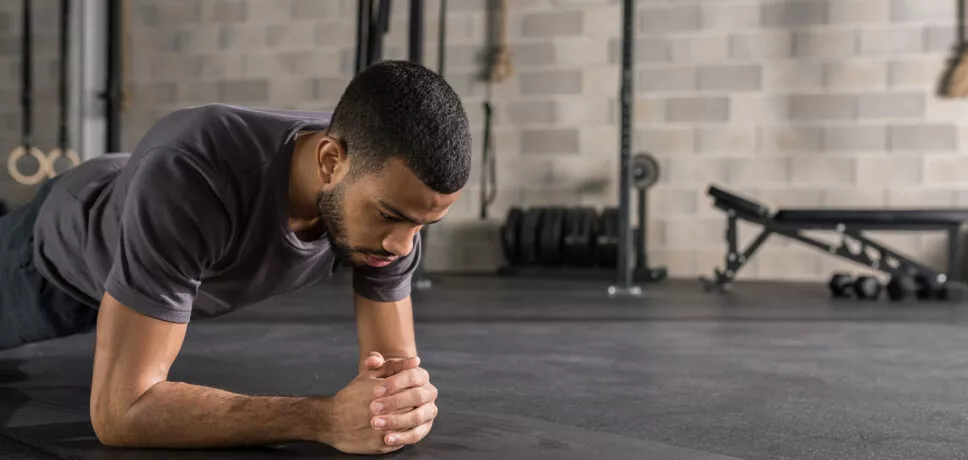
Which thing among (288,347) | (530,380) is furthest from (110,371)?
(288,347)

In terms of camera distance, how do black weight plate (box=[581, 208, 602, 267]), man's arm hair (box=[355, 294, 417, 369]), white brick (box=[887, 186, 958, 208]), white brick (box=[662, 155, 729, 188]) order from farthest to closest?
white brick (box=[662, 155, 729, 188]) < black weight plate (box=[581, 208, 602, 267]) < white brick (box=[887, 186, 958, 208]) < man's arm hair (box=[355, 294, 417, 369])

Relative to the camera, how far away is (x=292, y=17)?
685cm

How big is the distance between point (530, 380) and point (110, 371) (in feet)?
3.98

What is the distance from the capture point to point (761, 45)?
5957 mm

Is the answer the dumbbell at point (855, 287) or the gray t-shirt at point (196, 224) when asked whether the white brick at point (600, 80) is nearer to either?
the dumbbell at point (855, 287)

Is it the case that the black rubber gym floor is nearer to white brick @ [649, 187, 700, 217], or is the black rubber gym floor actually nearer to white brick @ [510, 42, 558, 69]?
white brick @ [649, 187, 700, 217]

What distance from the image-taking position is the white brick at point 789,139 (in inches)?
231

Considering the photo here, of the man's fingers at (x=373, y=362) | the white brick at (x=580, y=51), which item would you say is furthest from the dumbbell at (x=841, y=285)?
the man's fingers at (x=373, y=362)

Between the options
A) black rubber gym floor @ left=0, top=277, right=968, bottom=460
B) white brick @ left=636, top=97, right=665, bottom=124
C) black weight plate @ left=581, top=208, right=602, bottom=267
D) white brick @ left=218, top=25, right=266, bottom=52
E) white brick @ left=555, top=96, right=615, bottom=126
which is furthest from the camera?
white brick @ left=218, top=25, right=266, bottom=52

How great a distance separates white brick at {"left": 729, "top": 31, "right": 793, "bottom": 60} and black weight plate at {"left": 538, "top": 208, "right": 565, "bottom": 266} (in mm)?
1533

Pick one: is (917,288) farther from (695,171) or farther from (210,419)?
(210,419)

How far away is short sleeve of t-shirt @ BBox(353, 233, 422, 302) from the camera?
1.72 metres

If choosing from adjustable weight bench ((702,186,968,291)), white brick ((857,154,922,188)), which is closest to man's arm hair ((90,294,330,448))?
adjustable weight bench ((702,186,968,291))

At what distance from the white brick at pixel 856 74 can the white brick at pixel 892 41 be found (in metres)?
0.08
